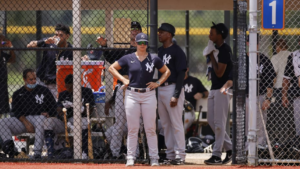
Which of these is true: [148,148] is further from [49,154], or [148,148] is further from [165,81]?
[49,154]

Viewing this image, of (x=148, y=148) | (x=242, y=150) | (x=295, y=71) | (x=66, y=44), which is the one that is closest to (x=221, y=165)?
(x=242, y=150)

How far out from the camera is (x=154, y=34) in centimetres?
722

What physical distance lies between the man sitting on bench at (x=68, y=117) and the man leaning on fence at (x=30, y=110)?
121 mm

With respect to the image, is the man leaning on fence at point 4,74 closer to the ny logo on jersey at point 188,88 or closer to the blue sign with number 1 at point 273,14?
the ny logo on jersey at point 188,88

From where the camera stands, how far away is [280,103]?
8734mm

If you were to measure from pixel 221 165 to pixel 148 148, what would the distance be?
1090mm

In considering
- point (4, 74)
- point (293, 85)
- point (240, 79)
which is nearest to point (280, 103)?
point (293, 85)

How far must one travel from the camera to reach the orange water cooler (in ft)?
26.7

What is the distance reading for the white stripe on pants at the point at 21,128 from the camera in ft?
25.6

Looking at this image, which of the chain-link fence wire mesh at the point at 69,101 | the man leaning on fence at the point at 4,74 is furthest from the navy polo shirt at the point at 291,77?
the man leaning on fence at the point at 4,74

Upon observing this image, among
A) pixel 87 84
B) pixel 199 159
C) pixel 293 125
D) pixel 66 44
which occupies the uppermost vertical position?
pixel 66 44

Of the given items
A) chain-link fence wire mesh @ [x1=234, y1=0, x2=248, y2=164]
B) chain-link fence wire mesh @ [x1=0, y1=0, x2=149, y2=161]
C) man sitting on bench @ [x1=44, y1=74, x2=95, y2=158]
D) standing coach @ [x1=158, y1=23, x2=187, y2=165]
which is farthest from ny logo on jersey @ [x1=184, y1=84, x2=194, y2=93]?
chain-link fence wire mesh @ [x1=234, y1=0, x2=248, y2=164]

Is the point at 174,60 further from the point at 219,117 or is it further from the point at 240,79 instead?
the point at 219,117

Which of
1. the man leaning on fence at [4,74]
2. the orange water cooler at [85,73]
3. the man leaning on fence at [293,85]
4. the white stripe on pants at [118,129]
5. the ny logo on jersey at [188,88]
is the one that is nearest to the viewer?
the white stripe on pants at [118,129]
